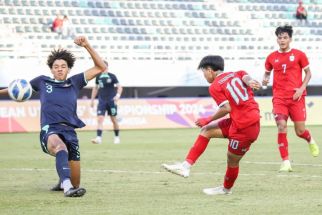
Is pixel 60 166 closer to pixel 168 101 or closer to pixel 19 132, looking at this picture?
pixel 19 132

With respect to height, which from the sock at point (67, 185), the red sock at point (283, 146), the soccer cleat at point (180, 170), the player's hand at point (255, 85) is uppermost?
the player's hand at point (255, 85)

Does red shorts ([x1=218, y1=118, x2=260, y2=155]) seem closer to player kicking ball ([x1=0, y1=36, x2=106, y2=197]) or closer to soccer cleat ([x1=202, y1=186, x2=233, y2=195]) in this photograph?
soccer cleat ([x1=202, y1=186, x2=233, y2=195])

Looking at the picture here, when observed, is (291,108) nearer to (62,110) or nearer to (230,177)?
(230,177)

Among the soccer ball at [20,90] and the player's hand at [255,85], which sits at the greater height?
the player's hand at [255,85]

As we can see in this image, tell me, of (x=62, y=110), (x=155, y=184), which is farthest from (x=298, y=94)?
(x=62, y=110)

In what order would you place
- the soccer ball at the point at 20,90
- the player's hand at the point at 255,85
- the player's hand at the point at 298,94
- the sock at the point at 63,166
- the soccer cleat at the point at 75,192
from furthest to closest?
the player's hand at the point at 298,94 < the soccer ball at the point at 20,90 < the sock at the point at 63,166 < the soccer cleat at the point at 75,192 < the player's hand at the point at 255,85

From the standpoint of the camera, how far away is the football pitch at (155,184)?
8500 mm

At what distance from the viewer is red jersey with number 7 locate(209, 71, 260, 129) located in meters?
9.74

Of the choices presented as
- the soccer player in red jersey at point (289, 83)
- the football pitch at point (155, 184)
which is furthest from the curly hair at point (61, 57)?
the soccer player in red jersey at point (289, 83)

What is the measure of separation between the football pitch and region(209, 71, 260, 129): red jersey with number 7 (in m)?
0.88

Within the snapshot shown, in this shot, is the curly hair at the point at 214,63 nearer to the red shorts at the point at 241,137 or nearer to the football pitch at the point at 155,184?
the red shorts at the point at 241,137

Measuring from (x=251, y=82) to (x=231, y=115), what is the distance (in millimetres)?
649

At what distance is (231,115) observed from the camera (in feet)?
32.7

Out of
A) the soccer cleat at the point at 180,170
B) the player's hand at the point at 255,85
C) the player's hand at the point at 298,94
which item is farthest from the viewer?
the player's hand at the point at 298,94
